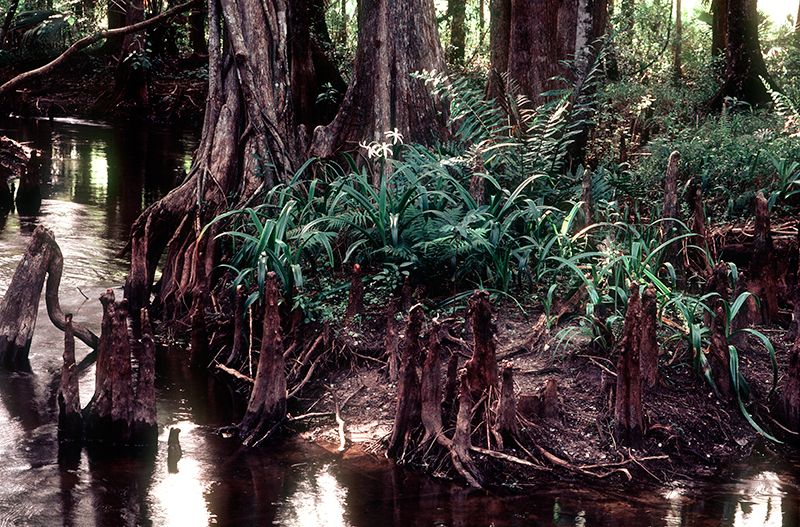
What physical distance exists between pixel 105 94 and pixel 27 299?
63.5 feet

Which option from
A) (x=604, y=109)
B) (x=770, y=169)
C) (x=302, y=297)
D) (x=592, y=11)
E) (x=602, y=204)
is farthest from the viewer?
(x=604, y=109)

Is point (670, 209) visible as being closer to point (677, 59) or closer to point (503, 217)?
point (503, 217)

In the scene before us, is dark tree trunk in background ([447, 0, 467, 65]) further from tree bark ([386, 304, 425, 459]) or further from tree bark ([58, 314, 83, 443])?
tree bark ([58, 314, 83, 443])

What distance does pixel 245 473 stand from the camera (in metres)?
4.23

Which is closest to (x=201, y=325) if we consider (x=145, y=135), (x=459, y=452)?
(x=459, y=452)

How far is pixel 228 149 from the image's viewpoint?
7.73 meters

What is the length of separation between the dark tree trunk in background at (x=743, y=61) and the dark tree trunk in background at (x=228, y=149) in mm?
6953

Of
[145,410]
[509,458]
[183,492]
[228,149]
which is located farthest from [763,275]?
[228,149]

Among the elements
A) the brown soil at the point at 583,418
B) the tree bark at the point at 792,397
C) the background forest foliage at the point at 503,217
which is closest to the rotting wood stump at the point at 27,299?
the background forest foliage at the point at 503,217

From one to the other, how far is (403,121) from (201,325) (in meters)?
3.12

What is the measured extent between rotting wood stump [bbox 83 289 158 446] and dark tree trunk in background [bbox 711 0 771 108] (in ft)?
32.5

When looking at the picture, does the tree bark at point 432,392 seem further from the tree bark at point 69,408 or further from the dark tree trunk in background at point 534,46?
the dark tree trunk in background at point 534,46

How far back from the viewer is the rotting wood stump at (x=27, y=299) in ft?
18.3

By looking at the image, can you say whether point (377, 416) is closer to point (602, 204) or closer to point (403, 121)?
point (602, 204)
